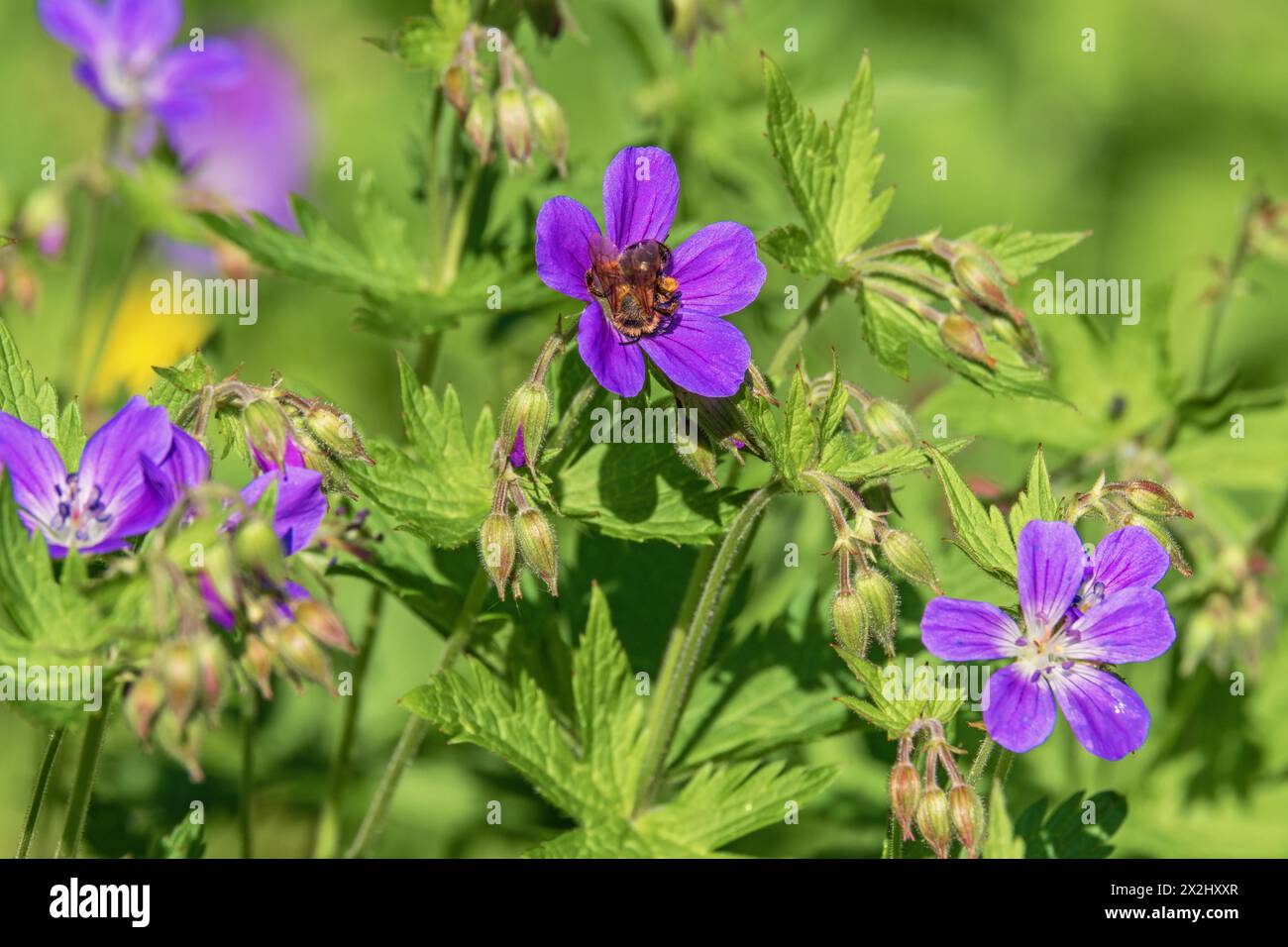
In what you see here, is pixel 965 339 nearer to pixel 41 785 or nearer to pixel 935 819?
pixel 935 819

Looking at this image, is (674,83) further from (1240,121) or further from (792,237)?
(1240,121)

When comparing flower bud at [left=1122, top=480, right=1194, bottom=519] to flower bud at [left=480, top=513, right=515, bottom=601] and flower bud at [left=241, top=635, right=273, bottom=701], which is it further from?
flower bud at [left=241, top=635, right=273, bottom=701]

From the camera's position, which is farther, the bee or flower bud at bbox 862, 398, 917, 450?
flower bud at bbox 862, 398, 917, 450

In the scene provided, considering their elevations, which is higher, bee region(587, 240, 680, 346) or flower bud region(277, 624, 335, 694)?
bee region(587, 240, 680, 346)

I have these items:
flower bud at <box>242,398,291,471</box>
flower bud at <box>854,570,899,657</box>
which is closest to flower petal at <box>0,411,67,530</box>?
flower bud at <box>242,398,291,471</box>

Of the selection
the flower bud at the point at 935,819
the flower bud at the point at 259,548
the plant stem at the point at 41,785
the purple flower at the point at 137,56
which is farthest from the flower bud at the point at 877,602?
the purple flower at the point at 137,56
